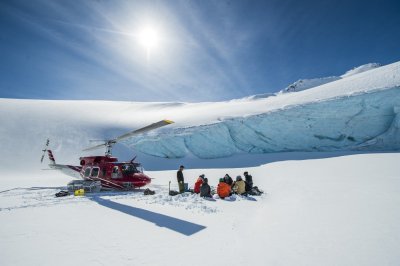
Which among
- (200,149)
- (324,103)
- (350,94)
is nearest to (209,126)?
(200,149)

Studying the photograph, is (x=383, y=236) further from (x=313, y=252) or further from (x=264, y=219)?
(x=264, y=219)

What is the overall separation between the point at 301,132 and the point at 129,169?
12.6m

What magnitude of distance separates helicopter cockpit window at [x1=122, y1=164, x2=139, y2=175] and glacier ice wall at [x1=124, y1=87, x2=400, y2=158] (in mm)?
9966

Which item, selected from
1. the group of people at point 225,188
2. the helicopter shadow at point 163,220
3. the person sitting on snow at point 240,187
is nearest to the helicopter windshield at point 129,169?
the group of people at point 225,188

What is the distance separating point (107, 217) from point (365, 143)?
16204 mm

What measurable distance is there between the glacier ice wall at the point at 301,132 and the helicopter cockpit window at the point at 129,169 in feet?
32.7

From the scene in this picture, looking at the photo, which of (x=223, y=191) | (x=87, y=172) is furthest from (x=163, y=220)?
(x=87, y=172)

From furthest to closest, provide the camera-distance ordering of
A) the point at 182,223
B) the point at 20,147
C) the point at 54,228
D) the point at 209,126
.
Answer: the point at 20,147 → the point at 209,126 → the point at 182,223 → the point at 54,228

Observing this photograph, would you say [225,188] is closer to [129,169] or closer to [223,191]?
[223,191]

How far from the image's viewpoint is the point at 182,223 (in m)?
4.73

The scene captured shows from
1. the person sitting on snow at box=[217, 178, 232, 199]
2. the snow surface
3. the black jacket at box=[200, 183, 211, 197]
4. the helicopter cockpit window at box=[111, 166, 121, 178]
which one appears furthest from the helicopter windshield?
the person sitting on snow at box=[217, 178, 232, 199]

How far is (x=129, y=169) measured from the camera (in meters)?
10.2

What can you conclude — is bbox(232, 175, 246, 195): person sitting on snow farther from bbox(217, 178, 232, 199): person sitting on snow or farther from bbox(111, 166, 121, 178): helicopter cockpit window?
bbox(111, 166, 121, 178): helicopter cockpit window

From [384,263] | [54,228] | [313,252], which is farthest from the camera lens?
[54,228]
